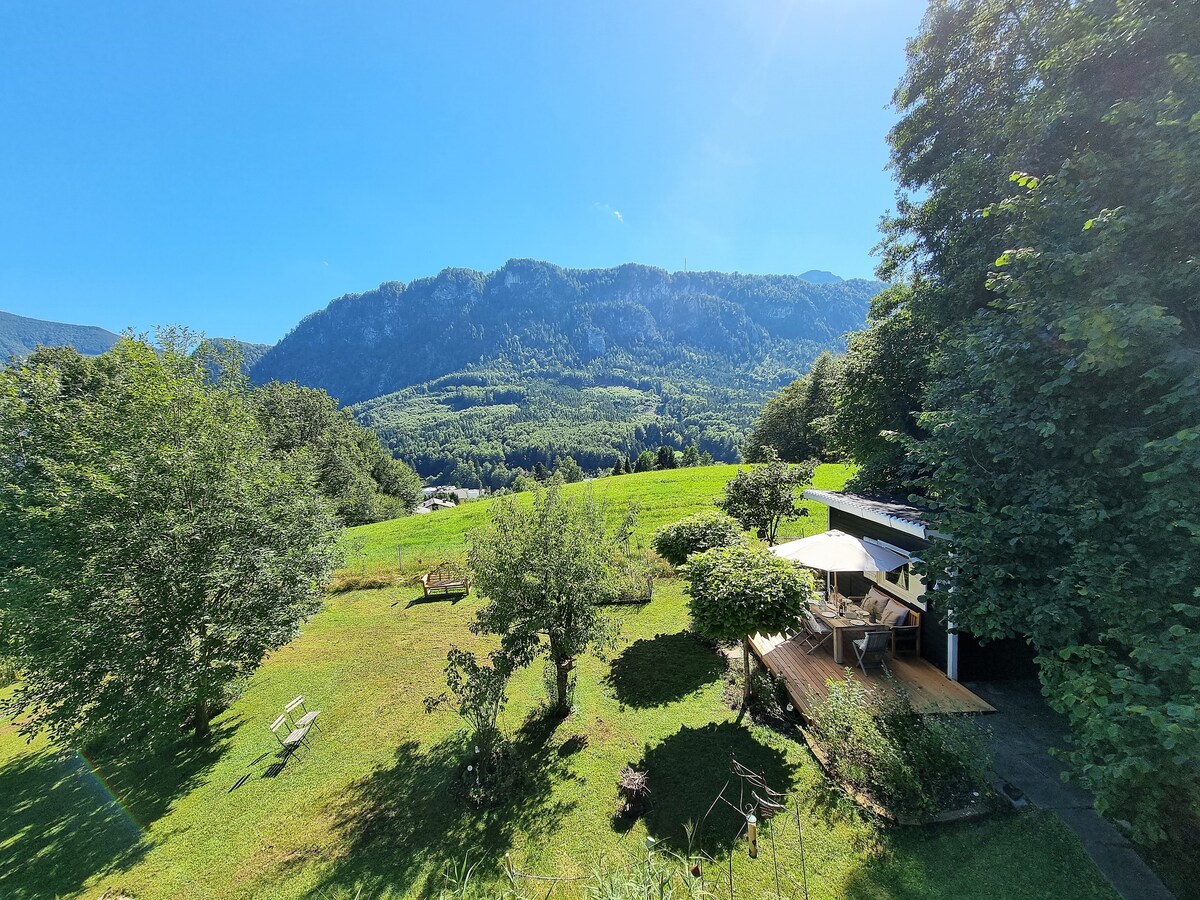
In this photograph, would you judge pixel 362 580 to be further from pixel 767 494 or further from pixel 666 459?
pixel 666 459

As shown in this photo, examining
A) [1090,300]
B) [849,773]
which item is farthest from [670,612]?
[1090,300]

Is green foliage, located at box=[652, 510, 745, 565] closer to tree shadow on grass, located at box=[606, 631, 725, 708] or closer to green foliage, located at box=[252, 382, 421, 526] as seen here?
tree shadow on grass, located at box=[606, 631, 725, 708]

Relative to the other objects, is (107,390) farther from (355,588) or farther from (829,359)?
(829,359)

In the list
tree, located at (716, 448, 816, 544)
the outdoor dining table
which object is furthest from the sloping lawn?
the outdoor dining table

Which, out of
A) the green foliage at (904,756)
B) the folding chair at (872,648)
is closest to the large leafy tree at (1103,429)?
the green foliage at (904,756)

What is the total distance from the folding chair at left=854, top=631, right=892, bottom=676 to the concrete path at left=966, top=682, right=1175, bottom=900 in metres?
1.54

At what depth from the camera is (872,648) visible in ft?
30.2

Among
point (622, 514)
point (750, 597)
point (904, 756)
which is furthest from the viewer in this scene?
point (622, 514)

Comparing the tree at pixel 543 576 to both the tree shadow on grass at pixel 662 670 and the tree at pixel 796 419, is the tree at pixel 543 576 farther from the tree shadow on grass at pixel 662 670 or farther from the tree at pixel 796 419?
the tree at pixel 796 419

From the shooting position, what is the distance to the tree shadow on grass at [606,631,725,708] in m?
9.68

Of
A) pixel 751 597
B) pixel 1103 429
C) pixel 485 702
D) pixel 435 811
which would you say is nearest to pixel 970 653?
pixel 751 597

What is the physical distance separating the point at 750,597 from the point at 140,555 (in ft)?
37.2

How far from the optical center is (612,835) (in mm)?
6363

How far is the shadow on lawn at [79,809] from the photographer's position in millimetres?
7055
